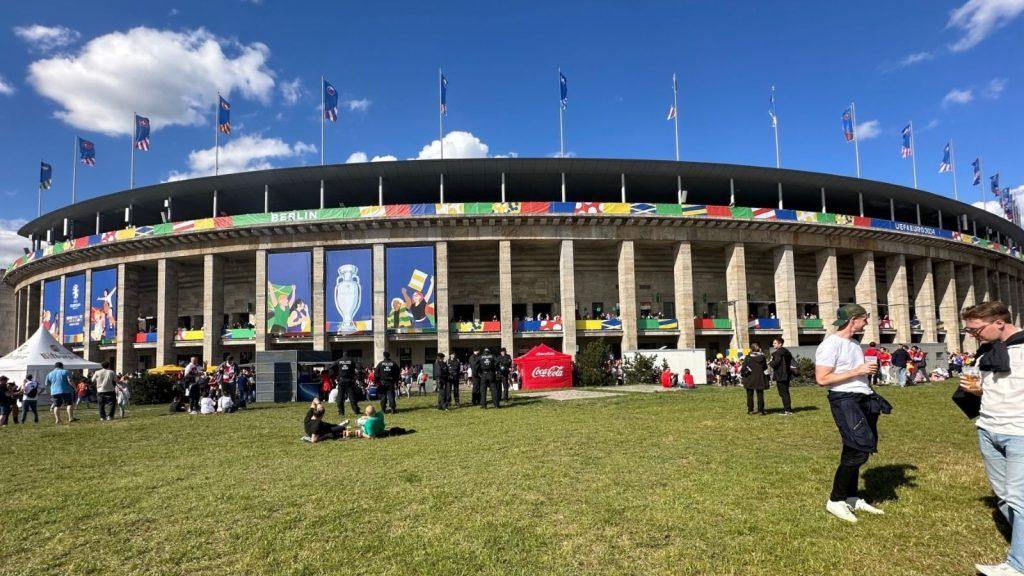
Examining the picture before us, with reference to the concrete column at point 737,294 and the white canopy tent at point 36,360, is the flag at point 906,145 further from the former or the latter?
the white canopy tent at point 36,360

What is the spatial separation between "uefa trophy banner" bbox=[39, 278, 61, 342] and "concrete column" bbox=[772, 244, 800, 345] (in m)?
57.8

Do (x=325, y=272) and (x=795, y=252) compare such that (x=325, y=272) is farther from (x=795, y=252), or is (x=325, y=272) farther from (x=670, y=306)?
(x=795, y=252)

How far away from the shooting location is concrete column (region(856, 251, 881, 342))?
4291 centimetres

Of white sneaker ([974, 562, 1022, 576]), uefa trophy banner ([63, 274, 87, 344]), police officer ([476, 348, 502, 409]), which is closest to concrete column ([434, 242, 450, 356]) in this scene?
police officer ([476, 348, 502, 409])

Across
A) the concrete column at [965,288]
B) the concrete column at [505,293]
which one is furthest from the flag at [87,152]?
the concrete column at [965,288]

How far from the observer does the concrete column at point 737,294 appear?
39.6m

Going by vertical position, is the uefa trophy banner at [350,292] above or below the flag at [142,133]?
below

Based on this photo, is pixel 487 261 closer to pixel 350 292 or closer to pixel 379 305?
pixel 379 305

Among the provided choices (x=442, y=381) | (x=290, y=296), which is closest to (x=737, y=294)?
(x=442, y=381)

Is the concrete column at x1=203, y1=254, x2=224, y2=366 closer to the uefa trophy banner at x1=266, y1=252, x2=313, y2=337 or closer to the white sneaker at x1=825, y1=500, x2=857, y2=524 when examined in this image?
the uefa trophy banner at x1=266, y1=252, x2=313, y2=337

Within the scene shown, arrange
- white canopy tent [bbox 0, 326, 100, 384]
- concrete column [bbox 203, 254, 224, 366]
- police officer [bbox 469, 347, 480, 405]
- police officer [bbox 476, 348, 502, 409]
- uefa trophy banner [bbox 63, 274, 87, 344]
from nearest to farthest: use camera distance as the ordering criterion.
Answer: police officer [bbox 476, 348, 502, 409], police officer [bbox 469, 347, 480, 405], white canopy tent [bbox 0, 326, 100, 384], concrete column [bbox 203, 254, 224, 366], uefa trophy banner [bbox 63, 274, 87, 344]

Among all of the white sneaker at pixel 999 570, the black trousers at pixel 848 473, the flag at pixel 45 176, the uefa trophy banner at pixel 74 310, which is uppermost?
the flag at pixel 45 176

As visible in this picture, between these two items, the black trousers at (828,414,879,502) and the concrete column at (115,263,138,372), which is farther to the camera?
the concrete column at (115,263,138,372)

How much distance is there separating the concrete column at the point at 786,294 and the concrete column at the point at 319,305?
109 feet
